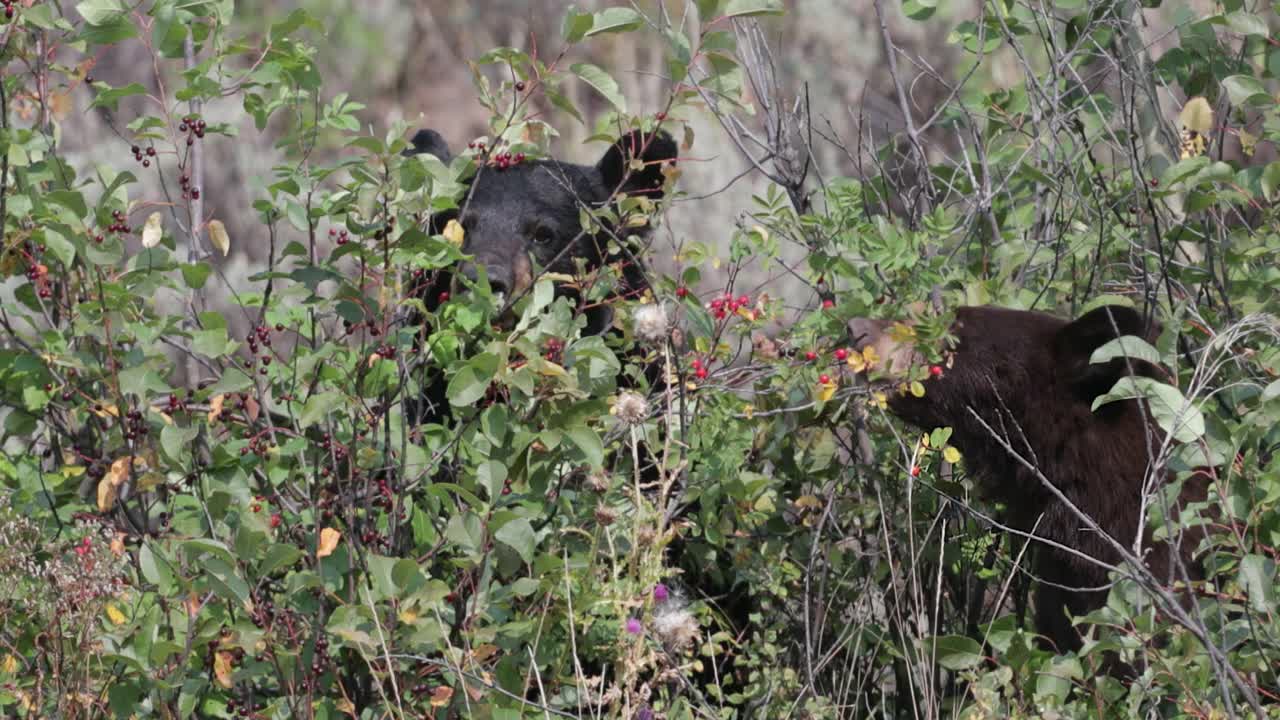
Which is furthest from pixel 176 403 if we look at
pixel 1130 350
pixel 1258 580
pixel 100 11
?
pixel 1258 580

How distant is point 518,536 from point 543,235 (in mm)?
2783

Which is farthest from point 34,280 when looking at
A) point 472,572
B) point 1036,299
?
point 1036,299

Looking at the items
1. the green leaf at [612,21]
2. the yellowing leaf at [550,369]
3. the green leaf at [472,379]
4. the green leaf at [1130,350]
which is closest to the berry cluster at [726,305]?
the yellowing leaf at [550,369]

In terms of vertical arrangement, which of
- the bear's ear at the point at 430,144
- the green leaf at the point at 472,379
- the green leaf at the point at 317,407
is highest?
the bear's ear at the point at 430,144

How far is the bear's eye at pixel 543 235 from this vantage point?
Result: 5.76 meters

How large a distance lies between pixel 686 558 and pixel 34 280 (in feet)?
6.56

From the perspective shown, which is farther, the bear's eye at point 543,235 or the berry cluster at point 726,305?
the bear's eye at point 543,235

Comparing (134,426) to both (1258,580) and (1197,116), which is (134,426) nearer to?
(1258,580)

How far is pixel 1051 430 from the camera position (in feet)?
13.2

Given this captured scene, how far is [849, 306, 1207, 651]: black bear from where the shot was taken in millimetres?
3904

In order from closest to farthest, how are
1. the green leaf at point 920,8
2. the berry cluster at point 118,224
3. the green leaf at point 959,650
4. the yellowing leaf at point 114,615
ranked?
the yellowing leaf at point 114,615, the berry cluster at point 118,224, the green leaf at point 959,650, the green leaf at point 920,8

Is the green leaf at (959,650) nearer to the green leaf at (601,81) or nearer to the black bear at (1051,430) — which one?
the black bear at (1051,430)

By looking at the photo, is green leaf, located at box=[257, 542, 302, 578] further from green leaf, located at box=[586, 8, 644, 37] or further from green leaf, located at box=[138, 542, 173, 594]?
green leaf, located at box=[586, 8, 644, 37]

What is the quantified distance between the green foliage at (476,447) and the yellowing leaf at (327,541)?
1 cm
